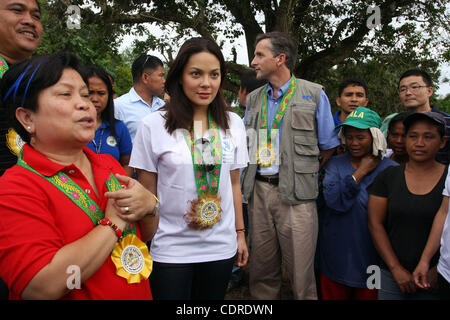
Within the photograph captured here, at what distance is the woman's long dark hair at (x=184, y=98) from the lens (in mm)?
1961

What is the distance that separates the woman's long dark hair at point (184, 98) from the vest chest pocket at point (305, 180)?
3.56 feet

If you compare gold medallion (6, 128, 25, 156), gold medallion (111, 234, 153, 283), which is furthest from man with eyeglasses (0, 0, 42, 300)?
gold medallion (111, 234, 153, 283)

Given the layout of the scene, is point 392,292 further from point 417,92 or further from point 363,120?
point 417,92

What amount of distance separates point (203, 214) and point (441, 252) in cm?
142

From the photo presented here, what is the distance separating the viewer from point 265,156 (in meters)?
3.09

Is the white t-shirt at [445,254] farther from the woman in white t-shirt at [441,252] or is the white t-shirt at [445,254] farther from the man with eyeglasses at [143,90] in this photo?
the man with eyeglasses at [143,90]

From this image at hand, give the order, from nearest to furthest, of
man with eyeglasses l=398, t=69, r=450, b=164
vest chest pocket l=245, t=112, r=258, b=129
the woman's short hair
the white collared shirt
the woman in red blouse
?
the woman in red blouse
the woman's short hair
vest chest pocket l=245, t=112, r=258, b=129
man with eyeglasses l=398, t=69, r=450, b=164
the white collared shirt

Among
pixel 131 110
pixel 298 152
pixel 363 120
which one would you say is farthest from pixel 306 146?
pixel 131 110

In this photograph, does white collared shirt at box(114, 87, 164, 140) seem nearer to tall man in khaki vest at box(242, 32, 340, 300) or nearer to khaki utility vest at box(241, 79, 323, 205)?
tall man in khaki vest at box(242, 32, 340, 300)

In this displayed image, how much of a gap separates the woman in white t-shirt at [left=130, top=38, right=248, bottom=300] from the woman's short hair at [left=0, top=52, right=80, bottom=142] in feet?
2.37

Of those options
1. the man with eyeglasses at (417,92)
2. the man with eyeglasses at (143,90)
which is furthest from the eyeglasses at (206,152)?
the man with eyeglasses at (417,92)

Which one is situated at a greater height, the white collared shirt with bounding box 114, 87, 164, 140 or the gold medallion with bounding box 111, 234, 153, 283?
the white collared shirt with bounding box 114, 87, 164, 140

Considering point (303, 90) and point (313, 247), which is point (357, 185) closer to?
point (313, 247)

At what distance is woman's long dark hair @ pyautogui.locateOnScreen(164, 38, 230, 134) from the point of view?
1961mm
